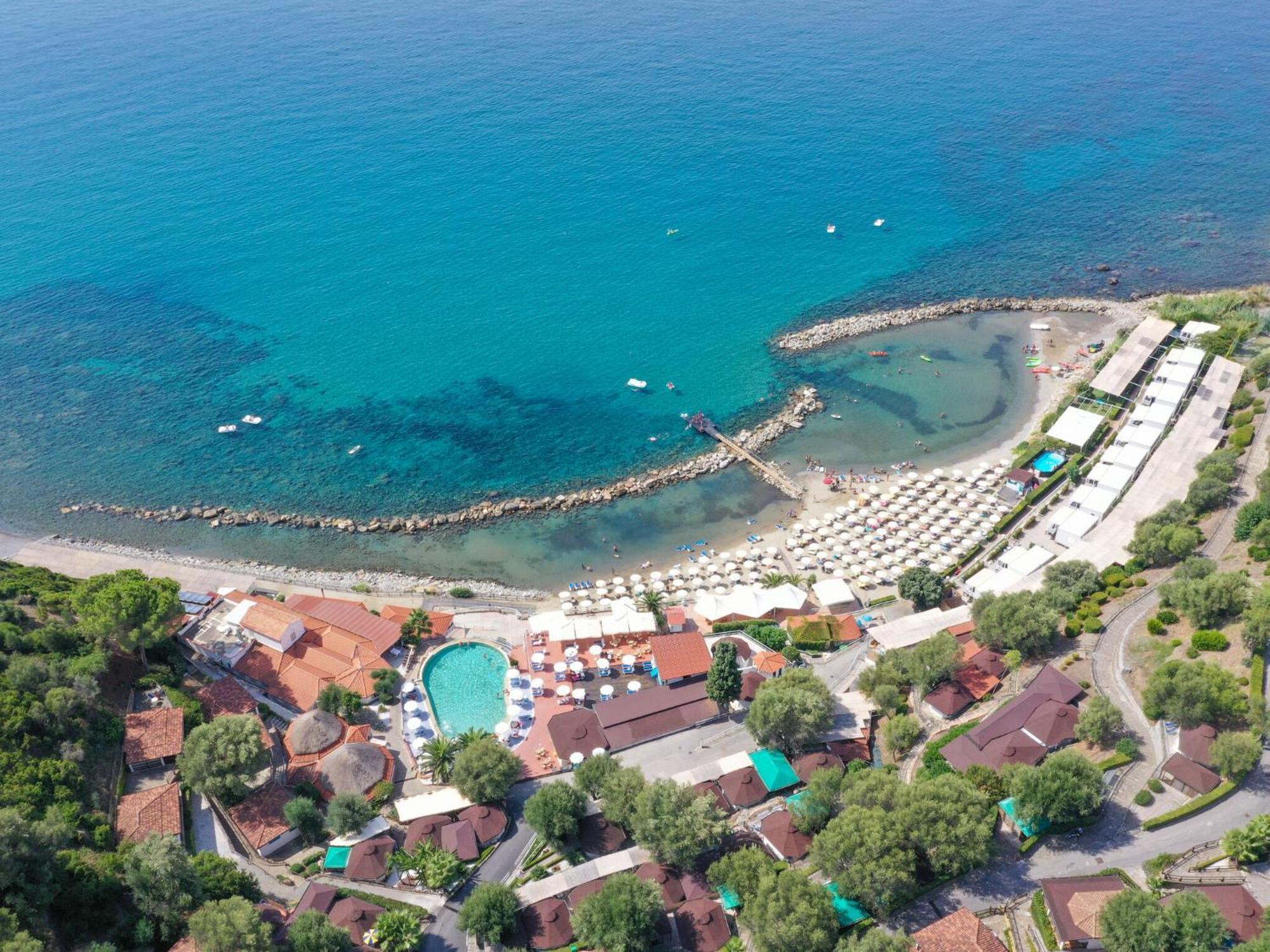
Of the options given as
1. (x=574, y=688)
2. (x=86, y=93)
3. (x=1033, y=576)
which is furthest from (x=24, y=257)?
(x=1033, y=576)

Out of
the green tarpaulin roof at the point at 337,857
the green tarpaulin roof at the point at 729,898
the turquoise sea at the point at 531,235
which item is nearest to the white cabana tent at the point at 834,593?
the turquoise sea at the point at 531,235

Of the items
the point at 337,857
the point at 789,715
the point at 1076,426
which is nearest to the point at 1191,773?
the point at 789,715

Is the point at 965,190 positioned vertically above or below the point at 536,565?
above

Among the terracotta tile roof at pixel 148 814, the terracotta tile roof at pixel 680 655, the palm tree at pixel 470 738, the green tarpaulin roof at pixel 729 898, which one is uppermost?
the terracotta tile roof at pixel 148 814

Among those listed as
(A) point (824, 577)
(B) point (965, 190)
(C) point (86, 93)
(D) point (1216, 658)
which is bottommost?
(A) point (824, 577)

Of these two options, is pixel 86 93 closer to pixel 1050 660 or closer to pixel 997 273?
pixel 997 273

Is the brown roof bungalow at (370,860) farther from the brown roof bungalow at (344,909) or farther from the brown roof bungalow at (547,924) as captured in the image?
the brown roof bungalow at (547,924)
